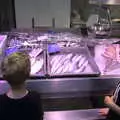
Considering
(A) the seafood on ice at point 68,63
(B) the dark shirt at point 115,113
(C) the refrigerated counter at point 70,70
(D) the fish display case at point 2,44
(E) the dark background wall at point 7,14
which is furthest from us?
(E) the dark background wall at point 7,14

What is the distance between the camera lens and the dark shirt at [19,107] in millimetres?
1303

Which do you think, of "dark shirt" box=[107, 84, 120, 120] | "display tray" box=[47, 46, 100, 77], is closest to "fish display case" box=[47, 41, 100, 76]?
"display tray" box=[47, 46, 100, 77]

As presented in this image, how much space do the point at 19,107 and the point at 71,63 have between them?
615 mm

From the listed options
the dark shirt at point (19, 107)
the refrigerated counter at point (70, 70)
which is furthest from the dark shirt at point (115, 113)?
the dark shirt at point (19, 107)

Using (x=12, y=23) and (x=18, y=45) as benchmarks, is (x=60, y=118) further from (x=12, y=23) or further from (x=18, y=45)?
(x=12, y=23)

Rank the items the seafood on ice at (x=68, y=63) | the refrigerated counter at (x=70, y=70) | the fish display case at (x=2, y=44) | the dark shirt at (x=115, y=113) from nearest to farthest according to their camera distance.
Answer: the dark shirt at (x=115, y=113)
the refrigerated counter at (x=70, y=70)
the seafood on ice at (x=68, y=63)
the fish display case at (x=2, y=44)

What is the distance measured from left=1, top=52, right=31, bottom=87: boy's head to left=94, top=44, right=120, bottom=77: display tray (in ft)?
1.89

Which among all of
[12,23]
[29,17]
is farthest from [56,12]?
[12,23]

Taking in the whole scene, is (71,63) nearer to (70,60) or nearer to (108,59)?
(70,60)

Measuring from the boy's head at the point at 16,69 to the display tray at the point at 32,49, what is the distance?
1.17 ft

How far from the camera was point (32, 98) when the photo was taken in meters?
1.34

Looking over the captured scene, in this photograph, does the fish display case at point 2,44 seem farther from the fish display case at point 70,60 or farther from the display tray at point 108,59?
the display tray at point 108,59

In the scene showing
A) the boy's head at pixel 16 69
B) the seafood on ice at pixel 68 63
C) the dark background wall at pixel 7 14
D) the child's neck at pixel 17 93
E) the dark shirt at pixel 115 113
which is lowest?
the dark shirt at pixel 115 113

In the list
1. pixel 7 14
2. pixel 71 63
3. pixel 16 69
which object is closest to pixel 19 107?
pixel 16 69
